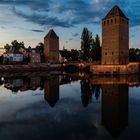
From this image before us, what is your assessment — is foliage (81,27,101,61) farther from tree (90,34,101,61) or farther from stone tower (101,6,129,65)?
stone tower (101,6,129,65)

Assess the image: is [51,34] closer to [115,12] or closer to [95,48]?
[95,48]

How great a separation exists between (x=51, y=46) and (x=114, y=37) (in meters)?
33.1

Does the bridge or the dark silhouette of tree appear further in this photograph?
the dark silhouette of tree

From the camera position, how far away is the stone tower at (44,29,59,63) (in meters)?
75.1

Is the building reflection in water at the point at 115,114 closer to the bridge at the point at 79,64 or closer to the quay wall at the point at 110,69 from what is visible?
the quay wall at the point at 110,69

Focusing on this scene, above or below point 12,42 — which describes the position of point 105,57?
below

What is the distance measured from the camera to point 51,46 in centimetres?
7531

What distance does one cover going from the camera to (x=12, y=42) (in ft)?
297

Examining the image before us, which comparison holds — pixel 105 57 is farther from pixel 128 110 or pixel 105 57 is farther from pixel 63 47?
pixel 63 47

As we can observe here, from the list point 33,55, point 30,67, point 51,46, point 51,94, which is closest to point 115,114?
point 51,94

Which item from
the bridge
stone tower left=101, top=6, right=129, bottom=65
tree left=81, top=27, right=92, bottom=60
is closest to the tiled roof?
stone tower left=101, top=6, right=129, bottom=65

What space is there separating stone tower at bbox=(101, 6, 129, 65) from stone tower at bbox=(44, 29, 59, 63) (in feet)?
101

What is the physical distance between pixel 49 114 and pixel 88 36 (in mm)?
48973

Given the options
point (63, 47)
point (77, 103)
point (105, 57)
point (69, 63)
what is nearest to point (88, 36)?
point (69, 63)
